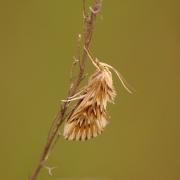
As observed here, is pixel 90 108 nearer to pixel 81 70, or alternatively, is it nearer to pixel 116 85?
pixel 81 70

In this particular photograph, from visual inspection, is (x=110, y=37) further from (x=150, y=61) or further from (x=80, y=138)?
(x=80, y=138)

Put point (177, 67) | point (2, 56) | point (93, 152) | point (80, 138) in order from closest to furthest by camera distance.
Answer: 1. point (80, 138)
2. point (2, 56)
3. point (93, 152)
4. point (177, 67)

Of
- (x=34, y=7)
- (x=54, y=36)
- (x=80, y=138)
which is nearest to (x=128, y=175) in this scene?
(x=54, y=36)

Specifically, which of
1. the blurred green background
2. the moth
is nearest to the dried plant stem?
the moth

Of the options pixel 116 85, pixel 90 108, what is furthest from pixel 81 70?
pixel 116 85

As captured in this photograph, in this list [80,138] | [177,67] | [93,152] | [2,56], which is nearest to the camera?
[80,138]

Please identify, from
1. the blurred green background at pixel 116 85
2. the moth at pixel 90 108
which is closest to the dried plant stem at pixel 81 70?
the moth at pixel 90 108

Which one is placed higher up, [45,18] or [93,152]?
[45,18]
